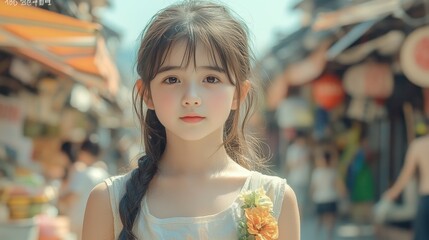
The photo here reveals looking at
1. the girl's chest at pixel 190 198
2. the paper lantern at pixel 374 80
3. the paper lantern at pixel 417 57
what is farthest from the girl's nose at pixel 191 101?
the paper lantern at pixel 374 80

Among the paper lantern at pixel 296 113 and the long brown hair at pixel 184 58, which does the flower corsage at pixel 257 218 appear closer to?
the long brown hair at pixel 184 58

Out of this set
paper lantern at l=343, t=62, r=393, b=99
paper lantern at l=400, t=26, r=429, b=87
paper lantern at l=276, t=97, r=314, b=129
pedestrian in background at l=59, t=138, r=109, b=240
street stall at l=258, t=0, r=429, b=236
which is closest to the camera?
pedestrian in background at l=59, t=138, r=109, b=240

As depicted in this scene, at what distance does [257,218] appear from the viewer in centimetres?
197

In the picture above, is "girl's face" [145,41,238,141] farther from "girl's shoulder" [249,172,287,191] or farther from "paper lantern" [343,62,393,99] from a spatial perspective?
"paper lantern" [343,62,393,99]

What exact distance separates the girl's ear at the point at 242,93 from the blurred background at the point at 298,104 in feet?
1.12

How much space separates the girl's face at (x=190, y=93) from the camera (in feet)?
6.52

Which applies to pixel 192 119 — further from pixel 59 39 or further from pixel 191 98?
pixel 59 39

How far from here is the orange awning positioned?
13.3 ft

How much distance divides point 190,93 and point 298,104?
12142 millimetres

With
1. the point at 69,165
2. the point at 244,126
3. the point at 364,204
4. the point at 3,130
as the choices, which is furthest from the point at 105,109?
the point at 244,126

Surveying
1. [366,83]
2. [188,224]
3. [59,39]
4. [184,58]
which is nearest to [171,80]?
[184,58]

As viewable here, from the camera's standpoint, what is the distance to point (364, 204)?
12.5 meters

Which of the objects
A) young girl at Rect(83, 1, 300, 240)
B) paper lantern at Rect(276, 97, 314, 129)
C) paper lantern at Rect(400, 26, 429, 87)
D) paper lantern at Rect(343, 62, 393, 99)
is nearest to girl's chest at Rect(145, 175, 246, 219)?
young girl at Rect(83, 1, 300, 240)

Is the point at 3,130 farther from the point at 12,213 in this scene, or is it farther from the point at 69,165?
the point at 12,213
